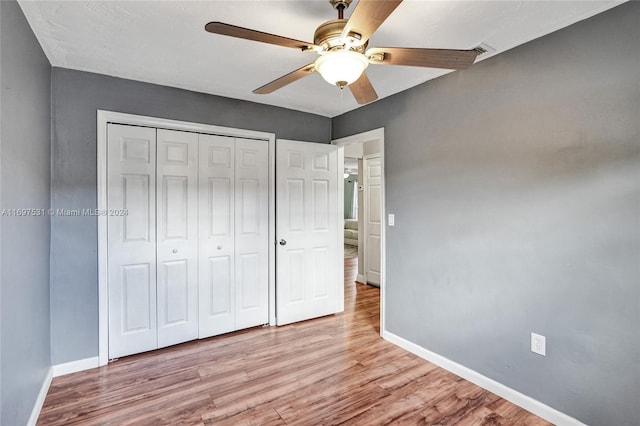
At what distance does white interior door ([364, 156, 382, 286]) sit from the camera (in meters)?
5.00

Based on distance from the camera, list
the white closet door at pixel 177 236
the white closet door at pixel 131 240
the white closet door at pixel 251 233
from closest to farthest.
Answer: the white closet door at pixel 131 240 → the white closet door at pixel 177 236 → the white closet door at pixel 251 233

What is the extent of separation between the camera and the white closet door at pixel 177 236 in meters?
2.79

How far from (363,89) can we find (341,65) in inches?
16.5

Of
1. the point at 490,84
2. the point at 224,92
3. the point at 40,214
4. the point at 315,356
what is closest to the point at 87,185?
the point at 40,214

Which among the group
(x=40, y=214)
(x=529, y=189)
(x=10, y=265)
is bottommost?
(x=10, y=265)

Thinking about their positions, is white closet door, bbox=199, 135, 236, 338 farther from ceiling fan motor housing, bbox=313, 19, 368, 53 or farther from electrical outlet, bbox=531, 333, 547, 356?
electrical outlet, bbox=531, 333, 547, 356

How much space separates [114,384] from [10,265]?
1240 millimetres

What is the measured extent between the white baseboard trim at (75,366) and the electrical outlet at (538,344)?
10.3 feet

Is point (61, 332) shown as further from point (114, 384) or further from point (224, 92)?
point (224, 92)

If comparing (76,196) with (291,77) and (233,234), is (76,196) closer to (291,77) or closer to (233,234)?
(233,234)

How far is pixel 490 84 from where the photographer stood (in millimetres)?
2242

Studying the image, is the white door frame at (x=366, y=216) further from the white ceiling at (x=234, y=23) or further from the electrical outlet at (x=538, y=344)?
the electrical outlet at (x=538, y=344)

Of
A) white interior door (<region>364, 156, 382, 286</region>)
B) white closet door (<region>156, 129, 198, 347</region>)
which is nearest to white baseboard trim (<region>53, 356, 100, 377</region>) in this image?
white closet door (<region>156, 129, 198, 347</region>)

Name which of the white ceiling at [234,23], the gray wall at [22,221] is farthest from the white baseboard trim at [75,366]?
the white ceiling at [234,23]
